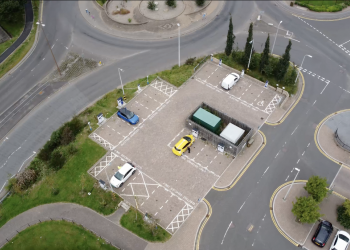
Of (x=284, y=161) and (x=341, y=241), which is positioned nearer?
(x=341, y=241)

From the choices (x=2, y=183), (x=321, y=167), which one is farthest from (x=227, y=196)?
(x=2, y=183)

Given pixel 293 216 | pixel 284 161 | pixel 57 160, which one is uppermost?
pixel 284 161

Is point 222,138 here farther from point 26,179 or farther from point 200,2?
point 200,2

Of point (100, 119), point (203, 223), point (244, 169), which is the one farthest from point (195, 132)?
point (100, 119)

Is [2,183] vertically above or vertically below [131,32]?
below

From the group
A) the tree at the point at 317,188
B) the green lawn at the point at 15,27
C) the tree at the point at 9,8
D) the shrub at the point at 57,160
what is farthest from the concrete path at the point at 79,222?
the tree at the point at 9,8

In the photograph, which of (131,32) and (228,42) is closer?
(228,42)

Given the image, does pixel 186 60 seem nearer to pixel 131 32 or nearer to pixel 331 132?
pixel 131 32
